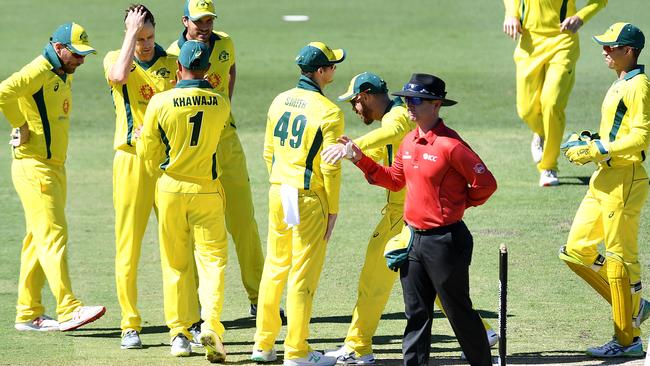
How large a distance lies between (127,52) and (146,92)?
432mm

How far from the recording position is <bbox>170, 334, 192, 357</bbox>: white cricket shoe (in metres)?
9.14

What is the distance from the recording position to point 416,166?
807cm

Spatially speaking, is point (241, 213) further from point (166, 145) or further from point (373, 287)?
point (373, 287)

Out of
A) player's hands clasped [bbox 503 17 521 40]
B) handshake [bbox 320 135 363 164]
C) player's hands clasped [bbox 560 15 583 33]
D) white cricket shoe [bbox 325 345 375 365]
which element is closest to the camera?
handshake [bbox 320 135 363 164]

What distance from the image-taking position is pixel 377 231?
919 centimetres

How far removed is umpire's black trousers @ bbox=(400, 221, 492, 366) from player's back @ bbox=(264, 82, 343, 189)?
107cm

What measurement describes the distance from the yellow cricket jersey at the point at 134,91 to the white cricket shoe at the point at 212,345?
67.1 inches

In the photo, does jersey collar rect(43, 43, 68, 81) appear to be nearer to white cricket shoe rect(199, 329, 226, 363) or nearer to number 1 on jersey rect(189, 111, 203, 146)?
number 1 on jersey rect(189, 111, 203, 146)

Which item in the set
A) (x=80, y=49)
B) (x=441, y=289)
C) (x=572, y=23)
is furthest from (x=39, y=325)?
(x=572, y=23)

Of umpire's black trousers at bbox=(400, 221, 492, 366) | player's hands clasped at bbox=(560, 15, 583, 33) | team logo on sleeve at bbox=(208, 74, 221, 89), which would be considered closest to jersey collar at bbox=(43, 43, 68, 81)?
team logo on sleeve at bbox=(208, 74, 221, 89)

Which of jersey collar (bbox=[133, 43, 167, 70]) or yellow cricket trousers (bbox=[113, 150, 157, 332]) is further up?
jersey collar (bbox=[133, 43, 167, 70])

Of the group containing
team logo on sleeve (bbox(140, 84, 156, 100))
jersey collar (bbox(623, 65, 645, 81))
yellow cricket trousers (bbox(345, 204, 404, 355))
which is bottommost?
yellow cricket trousers (bbox(345, 204, 404, 355))

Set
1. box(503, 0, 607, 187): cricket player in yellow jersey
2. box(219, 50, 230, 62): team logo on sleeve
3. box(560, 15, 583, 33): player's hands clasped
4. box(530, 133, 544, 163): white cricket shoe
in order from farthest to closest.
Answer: box(530, 133, 544, 163): white cricket shoe
box(503, 0, 607, 187): cricket player in yellow jersey
box(560, 15, 583, 33): player's hands clasped
box(219, 50, 230, 62): team logo on sleeve

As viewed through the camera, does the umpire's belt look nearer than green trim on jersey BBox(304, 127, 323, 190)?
Yes
